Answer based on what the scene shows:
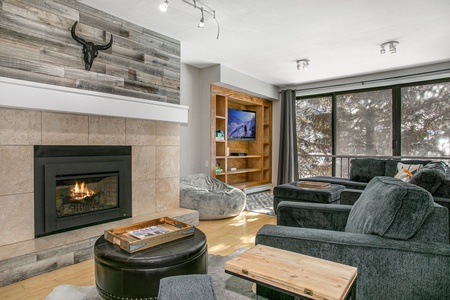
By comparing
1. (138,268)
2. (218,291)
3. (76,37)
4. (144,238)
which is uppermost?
(76,37)

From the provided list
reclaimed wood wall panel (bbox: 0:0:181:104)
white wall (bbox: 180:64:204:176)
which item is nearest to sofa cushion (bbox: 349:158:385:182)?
white wall (bbox: 180:64:204:176)

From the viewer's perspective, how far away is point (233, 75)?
16.4ft

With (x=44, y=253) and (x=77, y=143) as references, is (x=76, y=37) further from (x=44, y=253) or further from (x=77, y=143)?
(x=44, y=253)

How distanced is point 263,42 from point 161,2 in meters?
1.56

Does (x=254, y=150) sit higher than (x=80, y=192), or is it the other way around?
(x=254, y=150)

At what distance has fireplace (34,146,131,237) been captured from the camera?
8.48 feet

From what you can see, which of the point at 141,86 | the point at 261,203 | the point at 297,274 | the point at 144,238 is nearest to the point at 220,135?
the point at 261,203

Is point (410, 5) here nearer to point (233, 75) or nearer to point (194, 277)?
point (233, 75)

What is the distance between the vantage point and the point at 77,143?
282cm

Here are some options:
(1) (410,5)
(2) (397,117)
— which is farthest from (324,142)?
(1) (410,5)

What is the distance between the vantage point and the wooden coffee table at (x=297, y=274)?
1.00 metres

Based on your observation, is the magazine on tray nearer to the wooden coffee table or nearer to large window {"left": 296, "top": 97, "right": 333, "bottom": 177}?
the wooden coffee table

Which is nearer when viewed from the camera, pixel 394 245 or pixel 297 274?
pixel 297 274

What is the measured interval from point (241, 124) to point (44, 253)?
4413 mm
